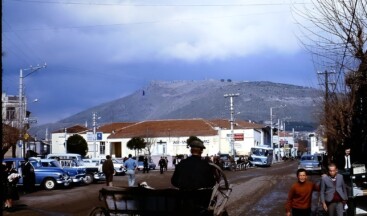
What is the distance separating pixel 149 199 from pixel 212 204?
1.09 metres

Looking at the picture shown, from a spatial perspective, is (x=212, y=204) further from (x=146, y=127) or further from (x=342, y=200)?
(x=146, y=127)

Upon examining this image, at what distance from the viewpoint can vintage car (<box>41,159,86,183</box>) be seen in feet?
121

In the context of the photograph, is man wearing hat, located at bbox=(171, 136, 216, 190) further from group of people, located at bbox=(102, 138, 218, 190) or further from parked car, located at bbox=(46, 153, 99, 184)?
parked car, located at bbox=(46, 153, 99, 184)

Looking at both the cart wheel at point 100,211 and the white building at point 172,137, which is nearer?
the cart wheel at point 100,211

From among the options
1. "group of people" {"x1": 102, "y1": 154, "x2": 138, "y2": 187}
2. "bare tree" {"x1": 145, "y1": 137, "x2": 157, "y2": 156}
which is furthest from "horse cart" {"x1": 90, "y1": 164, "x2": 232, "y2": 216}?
"bare tree" {"x1": 145, "y1": 137, "x2": 157, "y2": 156}

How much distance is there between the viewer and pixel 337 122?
36.4 m

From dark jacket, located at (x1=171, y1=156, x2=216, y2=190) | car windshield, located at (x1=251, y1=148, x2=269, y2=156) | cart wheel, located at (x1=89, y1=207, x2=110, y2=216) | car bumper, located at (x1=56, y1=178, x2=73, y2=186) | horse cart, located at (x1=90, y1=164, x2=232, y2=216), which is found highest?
dark jacket, located at (x1=171, y1=156, x2=216, y2=190)

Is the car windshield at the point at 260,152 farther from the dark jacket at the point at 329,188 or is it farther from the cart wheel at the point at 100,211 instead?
the cart wheel at the point at 100,211

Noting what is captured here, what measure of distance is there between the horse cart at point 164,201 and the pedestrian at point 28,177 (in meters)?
21.1

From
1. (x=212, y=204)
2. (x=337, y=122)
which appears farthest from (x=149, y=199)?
(x=337, y=122)

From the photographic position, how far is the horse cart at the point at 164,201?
406 inches

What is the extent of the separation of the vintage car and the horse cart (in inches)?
1030

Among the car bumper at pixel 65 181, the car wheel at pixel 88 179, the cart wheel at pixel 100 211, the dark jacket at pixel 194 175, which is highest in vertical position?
the dark jacket at pixel 194 175

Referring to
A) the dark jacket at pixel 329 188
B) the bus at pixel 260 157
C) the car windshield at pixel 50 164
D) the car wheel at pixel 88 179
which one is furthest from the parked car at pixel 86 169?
the bus at pixel 260 157
